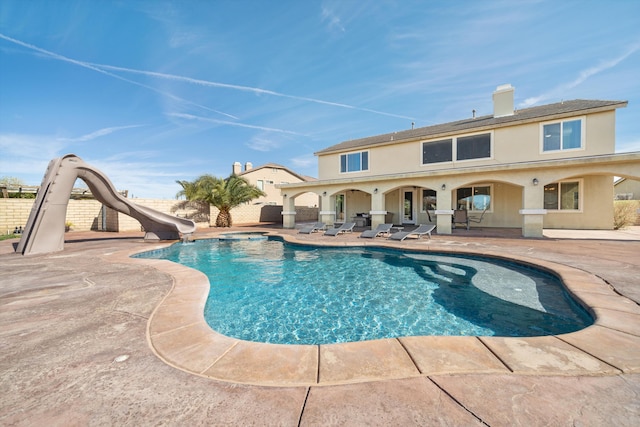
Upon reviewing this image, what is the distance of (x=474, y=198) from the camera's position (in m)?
17.0

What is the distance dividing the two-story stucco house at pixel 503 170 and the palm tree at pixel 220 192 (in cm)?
499

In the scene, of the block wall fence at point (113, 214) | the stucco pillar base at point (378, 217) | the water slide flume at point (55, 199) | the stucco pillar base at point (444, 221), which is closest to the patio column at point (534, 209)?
the stucco pillar base at point (444, 221)

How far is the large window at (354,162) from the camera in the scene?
1912 centimetres

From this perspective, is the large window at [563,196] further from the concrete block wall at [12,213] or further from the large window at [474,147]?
the concrete block wall at [12,213]

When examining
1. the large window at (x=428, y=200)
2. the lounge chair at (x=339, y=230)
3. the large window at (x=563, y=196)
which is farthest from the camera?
the large window at (x=428, y=200)

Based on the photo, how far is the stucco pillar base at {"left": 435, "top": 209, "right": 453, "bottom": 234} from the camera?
43.4 feet

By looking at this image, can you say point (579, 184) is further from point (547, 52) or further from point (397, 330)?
point (397, 330)

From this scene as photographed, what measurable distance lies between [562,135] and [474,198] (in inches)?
214

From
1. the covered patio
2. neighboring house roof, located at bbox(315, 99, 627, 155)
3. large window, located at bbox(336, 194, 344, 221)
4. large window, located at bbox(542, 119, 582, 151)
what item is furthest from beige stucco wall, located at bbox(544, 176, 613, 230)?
large window, located at bbox(336, 194, 344, 221)

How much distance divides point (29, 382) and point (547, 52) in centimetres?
1728

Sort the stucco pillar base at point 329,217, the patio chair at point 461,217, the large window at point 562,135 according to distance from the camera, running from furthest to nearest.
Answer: the stucco pillar base at point 329,217, the patio chair at point 461,217, the large window at point 562,135

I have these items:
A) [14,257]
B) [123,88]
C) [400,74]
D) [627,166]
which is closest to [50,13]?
[123,88]

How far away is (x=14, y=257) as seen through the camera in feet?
26.0

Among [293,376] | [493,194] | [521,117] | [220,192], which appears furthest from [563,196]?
[220,192]
